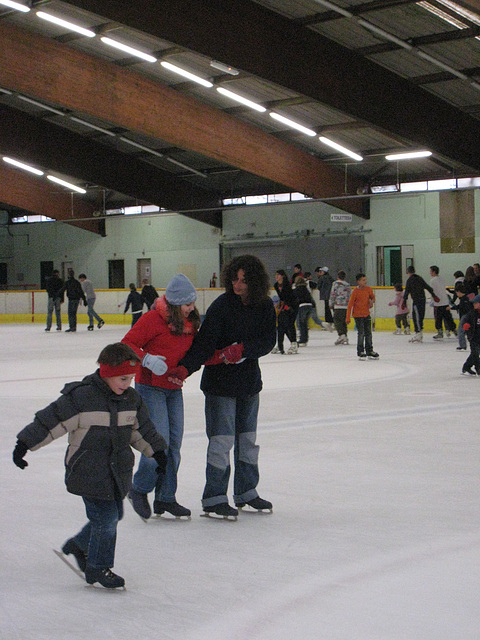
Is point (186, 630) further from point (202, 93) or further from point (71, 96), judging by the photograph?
point (202, 93)

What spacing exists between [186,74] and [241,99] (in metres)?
1.87

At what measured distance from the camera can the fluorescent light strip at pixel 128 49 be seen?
59.9ft

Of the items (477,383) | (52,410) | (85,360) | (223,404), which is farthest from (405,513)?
(85,360)

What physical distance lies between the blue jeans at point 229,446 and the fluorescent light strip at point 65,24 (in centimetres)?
1404

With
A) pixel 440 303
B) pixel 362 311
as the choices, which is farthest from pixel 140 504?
pixel 440 303

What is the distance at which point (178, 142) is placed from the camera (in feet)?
68.6

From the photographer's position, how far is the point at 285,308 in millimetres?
15398

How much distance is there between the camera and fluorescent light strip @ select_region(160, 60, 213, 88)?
19450 millimetres

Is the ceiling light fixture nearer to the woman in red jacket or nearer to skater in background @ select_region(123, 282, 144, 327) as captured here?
skater in background @ select_region(123, 282, 144, 327)

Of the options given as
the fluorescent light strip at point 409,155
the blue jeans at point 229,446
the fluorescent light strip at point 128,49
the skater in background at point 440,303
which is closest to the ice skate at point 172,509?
the blue jeans at point 229,446

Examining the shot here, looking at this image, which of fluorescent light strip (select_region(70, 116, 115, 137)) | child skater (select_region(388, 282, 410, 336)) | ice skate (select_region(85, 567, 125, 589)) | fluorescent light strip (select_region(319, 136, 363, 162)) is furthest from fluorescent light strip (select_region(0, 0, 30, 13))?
ice skate (select_region(85, 567, 125, 589))

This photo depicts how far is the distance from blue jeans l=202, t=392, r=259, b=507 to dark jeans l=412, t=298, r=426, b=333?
14.0m

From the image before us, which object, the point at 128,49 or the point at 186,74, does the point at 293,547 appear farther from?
the point at 186,74

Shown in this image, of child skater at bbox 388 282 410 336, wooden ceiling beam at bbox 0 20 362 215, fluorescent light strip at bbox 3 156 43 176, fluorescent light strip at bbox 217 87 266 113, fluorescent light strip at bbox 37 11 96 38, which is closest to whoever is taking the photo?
fluorescent light strip at bbox 37 11 96 38
